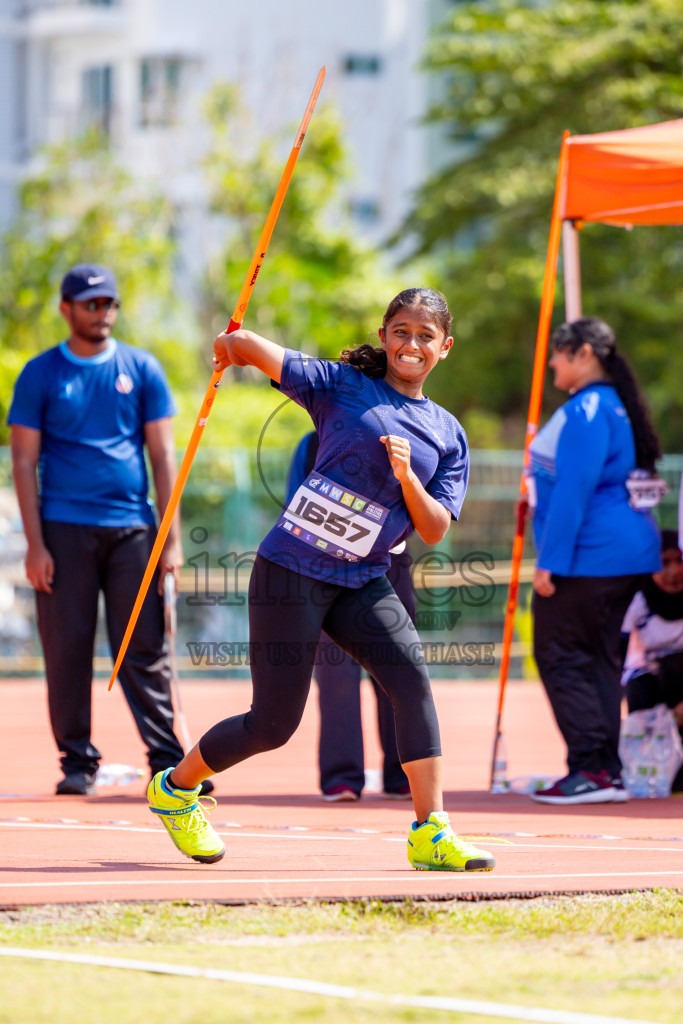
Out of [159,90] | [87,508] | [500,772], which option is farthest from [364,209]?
[87,508]

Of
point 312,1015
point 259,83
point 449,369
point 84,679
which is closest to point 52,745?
point 84,679

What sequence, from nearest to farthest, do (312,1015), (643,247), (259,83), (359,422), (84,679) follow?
(312,1015)
(359,422)
(84,679)
(643,247)
(259,83)

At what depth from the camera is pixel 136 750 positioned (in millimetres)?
9109

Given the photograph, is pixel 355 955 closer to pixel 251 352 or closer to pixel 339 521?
pixel 339 521

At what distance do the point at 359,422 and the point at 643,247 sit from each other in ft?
62.4

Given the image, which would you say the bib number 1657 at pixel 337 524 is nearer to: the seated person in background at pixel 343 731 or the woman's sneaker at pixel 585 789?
the seated person in background at pixel 343 731

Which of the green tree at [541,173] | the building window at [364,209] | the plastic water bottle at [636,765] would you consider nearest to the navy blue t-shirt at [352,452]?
the plastic water bottle at [636,765]

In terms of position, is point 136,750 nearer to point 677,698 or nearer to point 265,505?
point 677,698

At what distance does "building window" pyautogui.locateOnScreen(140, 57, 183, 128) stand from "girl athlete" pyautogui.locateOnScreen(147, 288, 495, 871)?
84.0 feet

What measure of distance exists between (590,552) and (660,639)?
0.65 metres

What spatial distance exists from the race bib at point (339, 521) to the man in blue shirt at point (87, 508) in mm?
2108

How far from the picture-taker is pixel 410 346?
4.61 metres

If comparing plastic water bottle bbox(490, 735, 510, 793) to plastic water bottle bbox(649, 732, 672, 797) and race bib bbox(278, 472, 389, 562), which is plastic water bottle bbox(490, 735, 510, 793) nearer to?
plastic water bottle bbox(649, 732, 672, 797)

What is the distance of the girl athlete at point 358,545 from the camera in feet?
14.8
